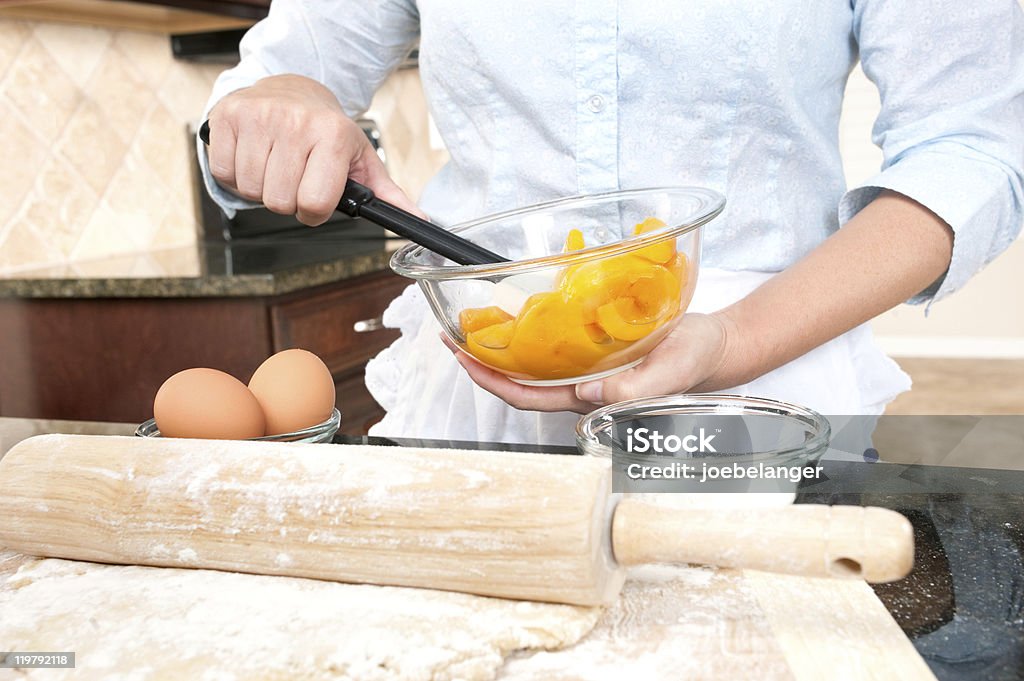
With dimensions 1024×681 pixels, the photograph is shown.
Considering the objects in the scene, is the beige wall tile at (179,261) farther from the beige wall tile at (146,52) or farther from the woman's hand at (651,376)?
the woman's hand at (651,376)

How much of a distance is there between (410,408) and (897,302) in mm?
466

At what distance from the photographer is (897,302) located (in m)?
0.79

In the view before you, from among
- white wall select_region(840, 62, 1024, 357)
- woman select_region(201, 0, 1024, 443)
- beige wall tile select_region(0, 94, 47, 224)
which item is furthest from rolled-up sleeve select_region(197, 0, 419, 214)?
white wall select_region(840, 62, 1024, 357)

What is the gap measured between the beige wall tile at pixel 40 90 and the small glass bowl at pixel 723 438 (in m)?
1.53

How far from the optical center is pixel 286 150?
0.78 meters

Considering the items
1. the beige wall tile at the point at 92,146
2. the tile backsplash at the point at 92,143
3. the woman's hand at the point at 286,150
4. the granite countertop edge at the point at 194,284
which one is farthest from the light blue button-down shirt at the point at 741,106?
the beige wall tile at the point at 92,146

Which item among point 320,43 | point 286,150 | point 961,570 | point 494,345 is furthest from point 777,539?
point 320,43

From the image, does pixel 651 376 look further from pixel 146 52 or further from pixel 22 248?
pixel 146 52

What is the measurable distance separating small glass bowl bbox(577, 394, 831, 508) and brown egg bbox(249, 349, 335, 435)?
23 centimetres

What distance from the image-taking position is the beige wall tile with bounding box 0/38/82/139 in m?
1.75

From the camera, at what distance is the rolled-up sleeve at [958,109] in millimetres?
753

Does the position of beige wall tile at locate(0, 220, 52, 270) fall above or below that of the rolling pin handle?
above

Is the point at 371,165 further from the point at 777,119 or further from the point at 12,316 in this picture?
the point at 12,316

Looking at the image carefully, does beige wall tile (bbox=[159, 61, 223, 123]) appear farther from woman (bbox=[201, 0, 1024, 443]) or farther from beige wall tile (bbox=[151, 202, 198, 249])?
woman (bbox=[201, 0, 1024, 443])
